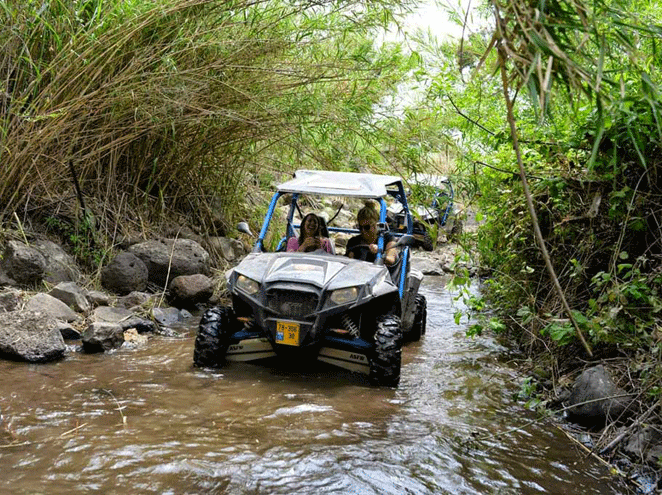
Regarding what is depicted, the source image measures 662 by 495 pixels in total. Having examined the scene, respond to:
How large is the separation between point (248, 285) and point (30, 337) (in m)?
1.66

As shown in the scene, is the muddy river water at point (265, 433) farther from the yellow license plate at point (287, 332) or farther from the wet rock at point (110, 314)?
the wet rock at point (110, 314)

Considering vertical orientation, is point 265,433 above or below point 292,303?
below

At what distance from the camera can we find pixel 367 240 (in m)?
6.53

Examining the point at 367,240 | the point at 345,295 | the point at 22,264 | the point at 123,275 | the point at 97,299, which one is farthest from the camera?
the point at 123,275

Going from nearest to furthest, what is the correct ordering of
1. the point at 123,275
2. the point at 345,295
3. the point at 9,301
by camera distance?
the point at 345,295, the point at 9,301, the point at 123,275

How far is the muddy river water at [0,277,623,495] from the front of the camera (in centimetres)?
360

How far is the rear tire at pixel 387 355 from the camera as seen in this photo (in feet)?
17.5

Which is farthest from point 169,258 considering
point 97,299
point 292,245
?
point 292,245

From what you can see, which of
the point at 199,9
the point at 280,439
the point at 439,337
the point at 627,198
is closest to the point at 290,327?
the point at 280,439

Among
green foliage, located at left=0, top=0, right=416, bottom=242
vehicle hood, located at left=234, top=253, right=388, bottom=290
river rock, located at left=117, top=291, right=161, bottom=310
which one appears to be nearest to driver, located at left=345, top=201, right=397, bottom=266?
vehicle hood, located at left=234, top=253, right=388, bottom=290

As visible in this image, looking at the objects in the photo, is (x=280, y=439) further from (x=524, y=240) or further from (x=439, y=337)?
(x=439, y=337)

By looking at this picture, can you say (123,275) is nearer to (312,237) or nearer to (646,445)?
(312,237)

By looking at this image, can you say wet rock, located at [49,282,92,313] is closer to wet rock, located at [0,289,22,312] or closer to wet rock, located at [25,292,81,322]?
wet rock, located at [25,292,81,322]

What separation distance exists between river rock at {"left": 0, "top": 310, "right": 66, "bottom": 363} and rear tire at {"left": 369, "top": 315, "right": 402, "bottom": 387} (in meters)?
2.33
